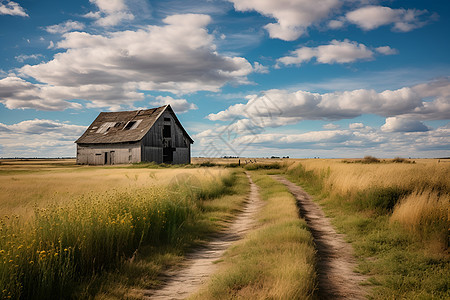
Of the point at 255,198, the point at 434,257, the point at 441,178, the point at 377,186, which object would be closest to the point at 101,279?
the point at 434,257

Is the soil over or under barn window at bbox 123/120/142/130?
under

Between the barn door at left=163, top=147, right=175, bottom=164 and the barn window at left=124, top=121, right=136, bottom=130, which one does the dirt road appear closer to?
the barn door at left=163, top=147, right=175, bottom=164

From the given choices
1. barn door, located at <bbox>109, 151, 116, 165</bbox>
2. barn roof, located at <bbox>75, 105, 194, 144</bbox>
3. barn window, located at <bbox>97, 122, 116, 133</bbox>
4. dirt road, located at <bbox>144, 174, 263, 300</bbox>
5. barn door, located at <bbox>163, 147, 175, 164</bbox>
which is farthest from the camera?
barn window, located at <bbox>97, 122, 116, 133</bbox>

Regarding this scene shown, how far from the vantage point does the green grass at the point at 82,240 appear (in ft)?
17.7

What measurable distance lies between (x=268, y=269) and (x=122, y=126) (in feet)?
139

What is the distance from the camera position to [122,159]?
41.8 metres

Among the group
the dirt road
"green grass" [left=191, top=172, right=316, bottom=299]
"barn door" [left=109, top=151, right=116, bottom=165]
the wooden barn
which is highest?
the wooden barn

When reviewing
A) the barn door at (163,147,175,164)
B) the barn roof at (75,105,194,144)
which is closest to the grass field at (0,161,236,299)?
the barn roof at (75,105,194,144)

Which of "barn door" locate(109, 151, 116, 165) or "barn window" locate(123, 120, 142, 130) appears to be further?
"barn window" locate(123, 120, 142, 130)

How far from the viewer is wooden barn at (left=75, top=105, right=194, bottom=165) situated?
40.6 meters

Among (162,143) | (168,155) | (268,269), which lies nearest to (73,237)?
(268,269)

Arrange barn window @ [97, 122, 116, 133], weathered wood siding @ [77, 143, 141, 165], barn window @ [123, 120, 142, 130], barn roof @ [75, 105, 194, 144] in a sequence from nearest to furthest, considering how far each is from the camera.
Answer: weathered wood siding @ [77, 143, 141, 165] → barn roof @ [75, 105, 194, 144] → barn window @ [123, 120, 142, 130] → barn window @ [97, 122, 116, 133]

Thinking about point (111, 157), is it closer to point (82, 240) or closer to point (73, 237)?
point (73, 237)

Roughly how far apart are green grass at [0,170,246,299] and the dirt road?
61 centimetres
